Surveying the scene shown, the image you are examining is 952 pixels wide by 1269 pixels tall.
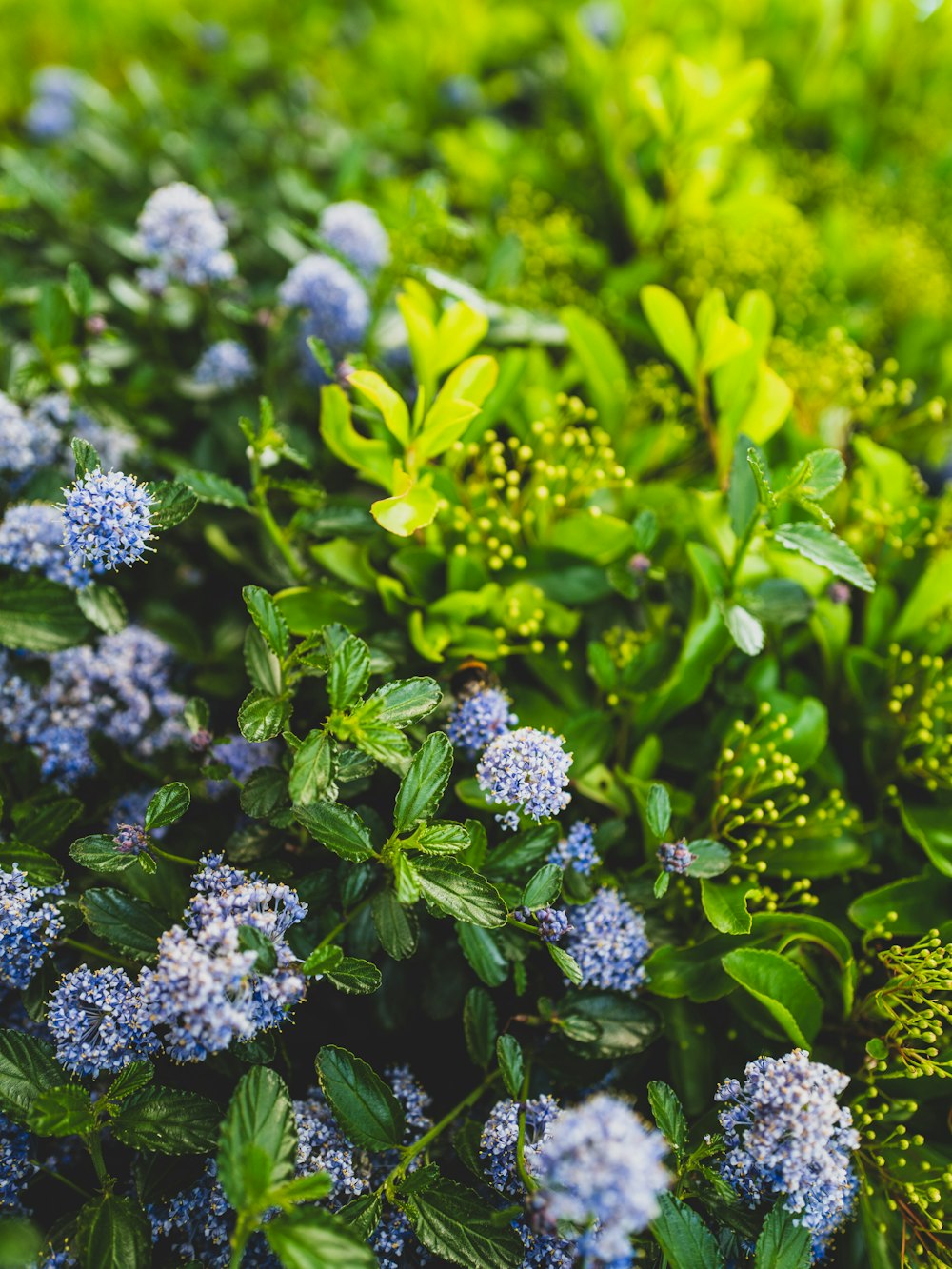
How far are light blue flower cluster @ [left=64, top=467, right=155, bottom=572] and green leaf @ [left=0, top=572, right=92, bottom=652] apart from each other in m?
0.24

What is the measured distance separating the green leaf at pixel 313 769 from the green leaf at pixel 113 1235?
491 mm

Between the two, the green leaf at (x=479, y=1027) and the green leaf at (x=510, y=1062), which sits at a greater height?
the green leaf at (x=510, y=1062)

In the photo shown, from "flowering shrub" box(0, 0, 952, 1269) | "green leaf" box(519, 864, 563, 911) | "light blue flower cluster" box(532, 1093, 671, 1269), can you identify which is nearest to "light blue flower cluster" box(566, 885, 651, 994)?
"flowering shrub" box(0, 0, 952, 1269)

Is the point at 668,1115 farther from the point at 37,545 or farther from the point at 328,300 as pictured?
the point at 328,300

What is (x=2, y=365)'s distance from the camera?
Answer: 5.42 feet

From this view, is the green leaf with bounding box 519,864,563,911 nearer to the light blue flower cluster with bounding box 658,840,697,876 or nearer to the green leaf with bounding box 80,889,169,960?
the light blue flower cluster with bounding box 658,840,697,876

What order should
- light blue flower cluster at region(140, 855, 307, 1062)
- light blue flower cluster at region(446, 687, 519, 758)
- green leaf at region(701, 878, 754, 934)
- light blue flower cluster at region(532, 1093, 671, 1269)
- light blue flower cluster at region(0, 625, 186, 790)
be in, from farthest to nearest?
light blue flower cluster at region(0, 625, 186, 790) < light blue flower cluster at region(446, 687, 519, 758) < green leaf at region(701, 878, 754, 934) < light blue flower cluster at region(140, 855, 307, 1062) < light blue flower cluster at region(532, 1093, 671, 1269)

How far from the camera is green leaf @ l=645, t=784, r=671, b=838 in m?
1.15

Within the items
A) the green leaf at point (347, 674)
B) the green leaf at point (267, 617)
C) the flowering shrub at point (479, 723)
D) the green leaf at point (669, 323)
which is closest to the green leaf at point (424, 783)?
the flowering shrub at point (479, 723)

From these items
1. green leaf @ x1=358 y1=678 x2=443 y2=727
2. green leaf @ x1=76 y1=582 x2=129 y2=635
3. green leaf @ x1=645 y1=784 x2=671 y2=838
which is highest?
green leaf @ x1=358 y1=678 x2=443 y2=727

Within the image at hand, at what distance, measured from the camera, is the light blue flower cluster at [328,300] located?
5.39 ft

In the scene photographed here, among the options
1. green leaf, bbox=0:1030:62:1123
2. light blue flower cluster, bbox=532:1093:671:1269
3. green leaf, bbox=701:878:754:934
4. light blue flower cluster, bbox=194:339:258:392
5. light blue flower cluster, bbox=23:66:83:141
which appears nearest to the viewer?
light blue flower cluster, bbox=532:1093:671:1269

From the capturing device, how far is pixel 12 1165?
3.54 ft

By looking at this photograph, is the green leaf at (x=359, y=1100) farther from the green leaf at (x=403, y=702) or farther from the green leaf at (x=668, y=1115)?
the green leaf at (x=403, y=702)
